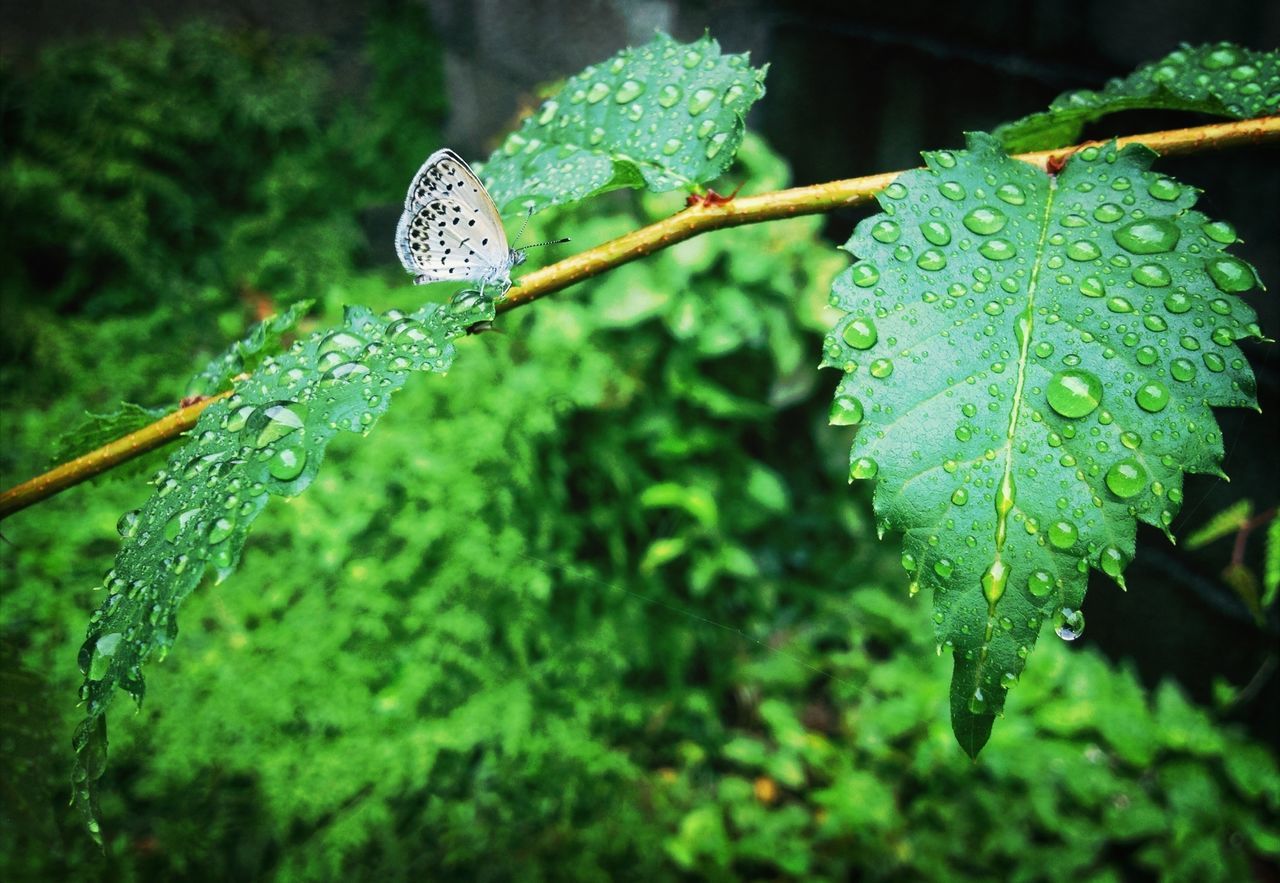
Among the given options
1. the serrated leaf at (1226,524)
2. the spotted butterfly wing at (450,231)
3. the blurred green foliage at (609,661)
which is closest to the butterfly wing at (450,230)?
the spotted butterfly wing at (450,231)

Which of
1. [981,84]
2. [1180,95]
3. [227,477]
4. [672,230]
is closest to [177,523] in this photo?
[227,477]

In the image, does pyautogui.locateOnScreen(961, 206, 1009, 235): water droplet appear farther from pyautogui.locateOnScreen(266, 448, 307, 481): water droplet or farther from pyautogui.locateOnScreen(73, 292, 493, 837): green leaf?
pyautogui.locateOnScreen(266, 448, 307, 481): water droplet

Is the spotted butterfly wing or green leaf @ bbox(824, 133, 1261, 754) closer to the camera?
green leaf @ bbox(824, 133, 1261, 754)

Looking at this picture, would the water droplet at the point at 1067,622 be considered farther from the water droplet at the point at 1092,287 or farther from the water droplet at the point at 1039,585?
the water droplet at the point at 1092,287

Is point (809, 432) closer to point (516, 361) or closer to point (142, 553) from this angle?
point (516, 361)

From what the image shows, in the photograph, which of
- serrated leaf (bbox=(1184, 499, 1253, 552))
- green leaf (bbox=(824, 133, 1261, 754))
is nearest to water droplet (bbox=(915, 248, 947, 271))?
green leaf (bbox=(824, 133, 1261, 754))

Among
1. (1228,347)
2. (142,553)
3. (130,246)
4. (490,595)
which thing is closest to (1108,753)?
(490,595)
